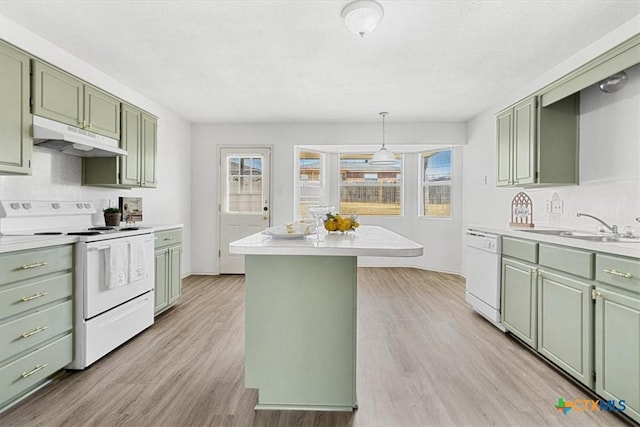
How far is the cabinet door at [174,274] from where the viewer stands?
3564 mm

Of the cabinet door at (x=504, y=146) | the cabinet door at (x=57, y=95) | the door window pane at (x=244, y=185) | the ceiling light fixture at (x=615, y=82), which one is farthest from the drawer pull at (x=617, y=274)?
the door window pane at (x=244, y=185)

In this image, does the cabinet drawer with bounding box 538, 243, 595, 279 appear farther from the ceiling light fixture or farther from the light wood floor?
the ceiling light fixture

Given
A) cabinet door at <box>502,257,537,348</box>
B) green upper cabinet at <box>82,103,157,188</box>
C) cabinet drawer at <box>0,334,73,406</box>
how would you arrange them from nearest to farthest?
cabinet drawer at <box>0,334,73,406</box>
cabinet door at <box>502,257,537,348</box>
green upper cabinet at <box>82,103,157,188</box>

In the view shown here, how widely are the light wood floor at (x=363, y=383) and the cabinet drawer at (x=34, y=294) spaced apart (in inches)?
21.5

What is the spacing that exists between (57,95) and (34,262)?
1.34 m

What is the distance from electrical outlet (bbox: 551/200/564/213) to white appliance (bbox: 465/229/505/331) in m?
0.73

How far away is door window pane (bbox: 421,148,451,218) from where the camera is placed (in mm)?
5777

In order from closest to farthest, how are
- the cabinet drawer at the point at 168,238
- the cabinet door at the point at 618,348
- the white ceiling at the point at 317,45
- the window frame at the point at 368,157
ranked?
the cabinet door at the point at 618,348 < the white ceiling at the point at 317,45 < the cabinet drawer at the point at 168,238 < the window frame at the point at 368,157

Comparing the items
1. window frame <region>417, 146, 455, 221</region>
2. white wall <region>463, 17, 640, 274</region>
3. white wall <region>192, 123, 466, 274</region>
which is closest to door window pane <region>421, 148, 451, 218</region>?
window frame <region>417, 146, 455, 221</region>

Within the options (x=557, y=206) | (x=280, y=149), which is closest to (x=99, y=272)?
(x=280, y=149)

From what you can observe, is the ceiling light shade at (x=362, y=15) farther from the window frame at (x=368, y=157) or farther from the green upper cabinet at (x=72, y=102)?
the window frame at (x=368, y=157)

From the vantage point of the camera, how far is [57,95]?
8.40 ft

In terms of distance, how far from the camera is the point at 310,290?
1.85 meters

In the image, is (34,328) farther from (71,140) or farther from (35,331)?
(71,140)
